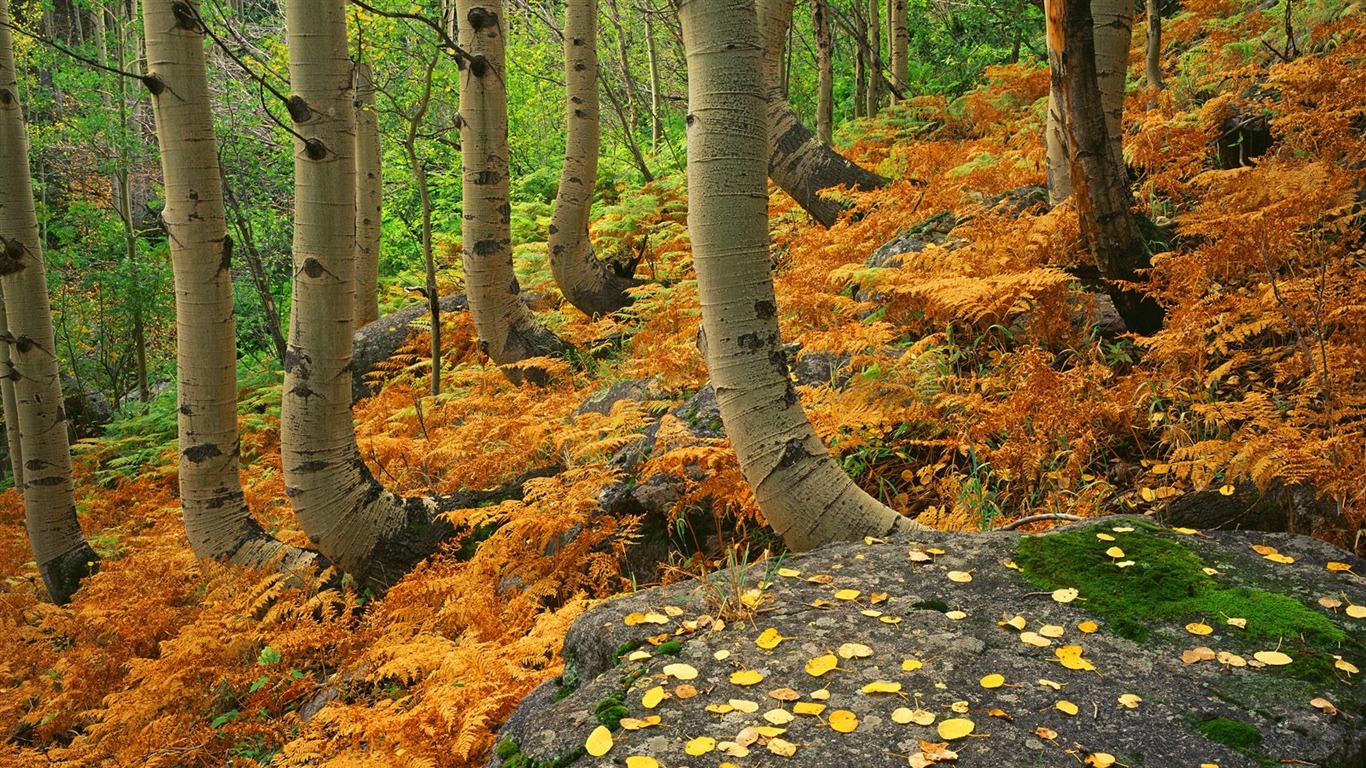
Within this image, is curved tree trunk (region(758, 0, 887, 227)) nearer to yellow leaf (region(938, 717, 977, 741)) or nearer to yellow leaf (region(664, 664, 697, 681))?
yellow leaf (region(664, 664, 697, 681))

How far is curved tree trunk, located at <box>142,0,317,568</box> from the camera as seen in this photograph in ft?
16.8

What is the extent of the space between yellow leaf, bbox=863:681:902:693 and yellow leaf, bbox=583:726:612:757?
2.31 ft

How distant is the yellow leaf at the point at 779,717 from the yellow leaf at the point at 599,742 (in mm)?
413

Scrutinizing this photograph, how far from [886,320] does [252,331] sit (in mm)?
16510

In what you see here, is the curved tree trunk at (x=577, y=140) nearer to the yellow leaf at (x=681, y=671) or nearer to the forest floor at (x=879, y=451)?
the forest floor at (x=879, y=451)

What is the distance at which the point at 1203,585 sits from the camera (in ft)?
8.93

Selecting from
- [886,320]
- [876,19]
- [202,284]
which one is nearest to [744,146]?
[886,320]

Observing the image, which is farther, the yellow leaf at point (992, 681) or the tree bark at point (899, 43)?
the tree bark at point (899, 43)

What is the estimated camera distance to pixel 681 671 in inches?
95.7

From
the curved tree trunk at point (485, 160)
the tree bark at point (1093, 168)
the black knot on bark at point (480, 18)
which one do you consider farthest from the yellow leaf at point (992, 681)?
the black knot on bark at point (480, 18)

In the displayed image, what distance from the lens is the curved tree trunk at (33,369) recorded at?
6.48m

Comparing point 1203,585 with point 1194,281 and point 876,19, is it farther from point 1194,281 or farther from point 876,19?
point 876,19

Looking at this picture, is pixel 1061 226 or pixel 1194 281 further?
pixel 1061 226

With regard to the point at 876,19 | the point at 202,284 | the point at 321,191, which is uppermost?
the point at 876,19
